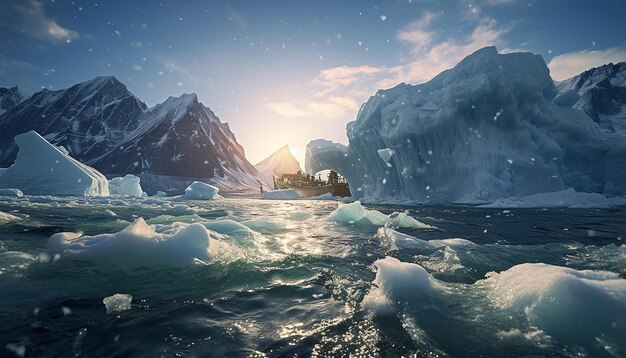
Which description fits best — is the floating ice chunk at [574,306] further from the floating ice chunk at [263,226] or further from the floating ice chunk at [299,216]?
the floating ice chunk at [299,216]

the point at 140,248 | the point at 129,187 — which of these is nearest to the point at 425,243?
the point at 140,248

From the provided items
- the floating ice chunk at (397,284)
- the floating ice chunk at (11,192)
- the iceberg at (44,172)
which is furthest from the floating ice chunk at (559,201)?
the floating ice chunk at (11,192)

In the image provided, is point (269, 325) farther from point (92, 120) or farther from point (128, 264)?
point (92, 120)

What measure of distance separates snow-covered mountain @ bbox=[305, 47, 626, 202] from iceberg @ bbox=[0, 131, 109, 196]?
1168 inches

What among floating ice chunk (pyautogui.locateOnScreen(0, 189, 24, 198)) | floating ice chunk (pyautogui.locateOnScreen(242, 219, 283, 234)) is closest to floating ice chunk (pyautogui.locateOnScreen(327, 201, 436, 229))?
floating ice chunk (pyautogui.locateOnScreen(242, 219, 283, 234))

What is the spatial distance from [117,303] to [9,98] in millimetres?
277011

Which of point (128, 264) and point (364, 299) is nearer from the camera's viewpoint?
point (364, 299)

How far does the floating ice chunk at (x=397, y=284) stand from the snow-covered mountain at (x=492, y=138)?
66.1 feet

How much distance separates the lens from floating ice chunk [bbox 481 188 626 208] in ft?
64.6

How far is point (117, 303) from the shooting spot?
11.8 ft

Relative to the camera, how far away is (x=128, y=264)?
208 inches

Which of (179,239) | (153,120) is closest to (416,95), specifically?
(179,239)

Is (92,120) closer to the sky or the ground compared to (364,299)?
closer to the sky

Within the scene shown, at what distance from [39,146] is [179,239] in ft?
107
